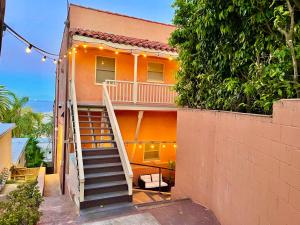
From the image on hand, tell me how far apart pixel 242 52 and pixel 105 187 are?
463 cm

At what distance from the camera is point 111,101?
9.23 metres

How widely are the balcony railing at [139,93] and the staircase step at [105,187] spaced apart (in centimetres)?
404

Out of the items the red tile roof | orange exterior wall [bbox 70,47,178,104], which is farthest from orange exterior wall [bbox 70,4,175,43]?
the red tile roof

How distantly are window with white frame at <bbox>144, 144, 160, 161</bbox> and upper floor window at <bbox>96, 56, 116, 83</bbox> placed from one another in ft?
13.5

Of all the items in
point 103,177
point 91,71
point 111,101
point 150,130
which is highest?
point 91,71

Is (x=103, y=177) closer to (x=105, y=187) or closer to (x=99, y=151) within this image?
(x=105, y=187)

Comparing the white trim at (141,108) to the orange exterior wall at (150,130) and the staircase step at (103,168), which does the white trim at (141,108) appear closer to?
the orange exterior wall at (150,130)

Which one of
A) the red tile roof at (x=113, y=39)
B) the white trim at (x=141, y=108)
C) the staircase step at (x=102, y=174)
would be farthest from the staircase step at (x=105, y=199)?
the red tile roof at (x=113, y=39)

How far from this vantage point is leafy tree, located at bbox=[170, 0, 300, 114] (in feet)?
9.56

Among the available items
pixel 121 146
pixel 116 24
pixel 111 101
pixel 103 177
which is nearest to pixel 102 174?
pixel 103 177

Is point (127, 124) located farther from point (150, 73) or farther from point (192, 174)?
point (192, 174)

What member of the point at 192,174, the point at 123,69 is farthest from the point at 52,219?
the point at 123,69

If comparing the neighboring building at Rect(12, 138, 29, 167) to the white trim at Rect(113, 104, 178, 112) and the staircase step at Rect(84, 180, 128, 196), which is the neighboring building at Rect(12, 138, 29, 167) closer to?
the white trim at Rect(113, 104, 178, 112)

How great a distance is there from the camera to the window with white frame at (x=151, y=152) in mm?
11695
